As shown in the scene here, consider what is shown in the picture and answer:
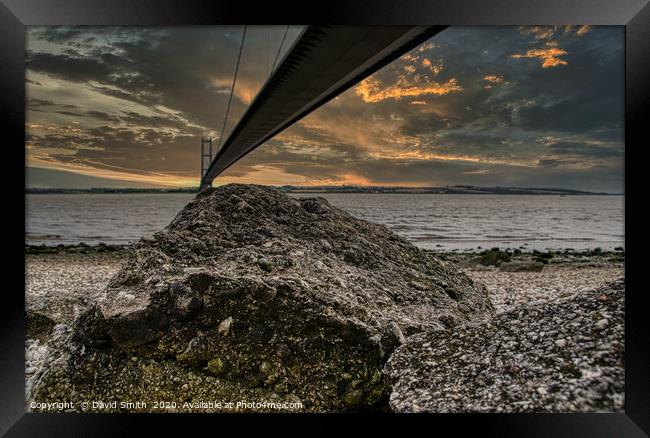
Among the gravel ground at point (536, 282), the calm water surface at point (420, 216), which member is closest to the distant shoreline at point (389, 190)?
the calm water surface at point (420, 216)

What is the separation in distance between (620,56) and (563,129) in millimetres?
706

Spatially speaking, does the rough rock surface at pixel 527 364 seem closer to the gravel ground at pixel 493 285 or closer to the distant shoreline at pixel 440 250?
the gravel ground at pixel 493 285

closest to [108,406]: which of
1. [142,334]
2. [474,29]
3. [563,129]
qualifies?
[142,334]

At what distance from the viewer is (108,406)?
8.15 ft

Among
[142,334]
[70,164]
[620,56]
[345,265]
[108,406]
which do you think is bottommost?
[108,406]

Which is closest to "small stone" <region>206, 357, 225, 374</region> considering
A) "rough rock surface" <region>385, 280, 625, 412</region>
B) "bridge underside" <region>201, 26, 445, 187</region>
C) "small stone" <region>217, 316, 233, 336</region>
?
"small stone" <region>217, 316, 233, 336</region>

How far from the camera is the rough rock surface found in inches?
87.4

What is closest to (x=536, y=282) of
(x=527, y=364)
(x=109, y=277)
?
(x=527, y=364)

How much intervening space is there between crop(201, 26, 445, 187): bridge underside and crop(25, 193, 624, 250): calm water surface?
107 centimetres

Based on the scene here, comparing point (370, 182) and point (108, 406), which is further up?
point (370, 182)

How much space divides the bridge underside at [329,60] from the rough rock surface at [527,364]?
79.3 inches

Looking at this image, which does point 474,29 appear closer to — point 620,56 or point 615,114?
point 620,56
